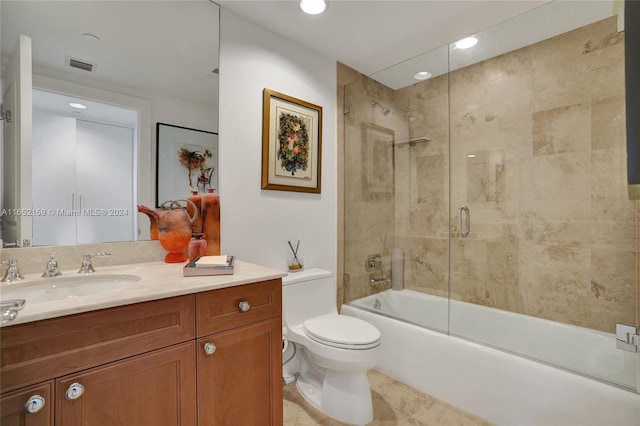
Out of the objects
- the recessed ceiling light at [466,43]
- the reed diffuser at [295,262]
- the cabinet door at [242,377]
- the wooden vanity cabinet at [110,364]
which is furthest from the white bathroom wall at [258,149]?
the recessed ceiling light at [466,43]

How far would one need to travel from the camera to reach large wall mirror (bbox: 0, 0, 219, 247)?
1193mm

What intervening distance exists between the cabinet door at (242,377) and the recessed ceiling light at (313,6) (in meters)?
1.69

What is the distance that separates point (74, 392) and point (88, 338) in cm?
14

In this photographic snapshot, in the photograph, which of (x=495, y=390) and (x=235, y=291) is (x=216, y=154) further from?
(x=495, y=390)

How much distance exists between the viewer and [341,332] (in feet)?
5.48

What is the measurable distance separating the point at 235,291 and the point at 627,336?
218 cm

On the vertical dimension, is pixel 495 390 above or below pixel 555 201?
below

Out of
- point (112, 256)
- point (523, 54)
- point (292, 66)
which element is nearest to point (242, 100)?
point (292, 66)

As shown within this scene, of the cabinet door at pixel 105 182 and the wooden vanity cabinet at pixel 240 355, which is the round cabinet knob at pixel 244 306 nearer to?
the wooden vanity cabinet at pixel 240 355

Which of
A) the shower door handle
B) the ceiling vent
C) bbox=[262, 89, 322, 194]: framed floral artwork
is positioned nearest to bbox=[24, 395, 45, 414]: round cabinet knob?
the ceiling vent

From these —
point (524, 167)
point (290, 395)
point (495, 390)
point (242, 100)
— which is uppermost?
point (242, 100)

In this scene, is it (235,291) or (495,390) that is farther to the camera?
(495,390)

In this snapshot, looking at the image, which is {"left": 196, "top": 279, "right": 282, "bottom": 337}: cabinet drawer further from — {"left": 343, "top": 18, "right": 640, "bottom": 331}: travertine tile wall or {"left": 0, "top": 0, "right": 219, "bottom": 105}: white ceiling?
{"left": 343, "top": 18, "right": 640, "bottom": 331}: travertine tile wall

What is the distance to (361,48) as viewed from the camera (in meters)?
2.24
